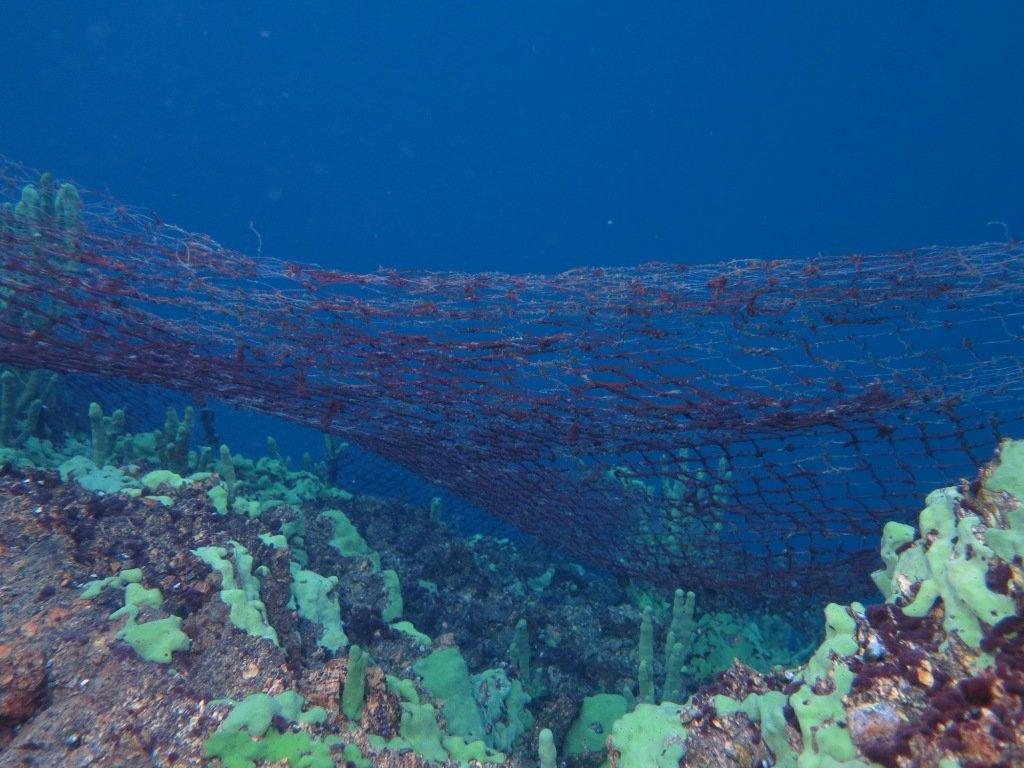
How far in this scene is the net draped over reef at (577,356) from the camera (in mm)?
3053

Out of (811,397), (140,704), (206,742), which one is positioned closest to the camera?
(206,742)

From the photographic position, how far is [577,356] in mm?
3297

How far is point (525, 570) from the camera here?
19.7 ft

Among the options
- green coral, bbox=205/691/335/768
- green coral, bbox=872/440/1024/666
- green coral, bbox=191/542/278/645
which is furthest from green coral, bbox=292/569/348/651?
green coral, bbox=872/440/1024/666

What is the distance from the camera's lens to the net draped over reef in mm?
3053

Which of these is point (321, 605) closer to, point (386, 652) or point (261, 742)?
point (386, 652)

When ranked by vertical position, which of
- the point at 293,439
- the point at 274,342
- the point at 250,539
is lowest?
the point at 250,539

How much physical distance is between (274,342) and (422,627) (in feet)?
7.70

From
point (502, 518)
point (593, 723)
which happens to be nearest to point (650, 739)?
point (593, 723)

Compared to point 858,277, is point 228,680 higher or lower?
lower

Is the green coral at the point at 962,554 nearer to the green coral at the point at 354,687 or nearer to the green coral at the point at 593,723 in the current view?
the green coral at the point at 354,687

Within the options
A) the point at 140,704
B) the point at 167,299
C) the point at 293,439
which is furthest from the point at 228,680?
the point at 293,439

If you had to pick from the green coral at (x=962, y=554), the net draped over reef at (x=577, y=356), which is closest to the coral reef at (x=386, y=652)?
the green coral at (x=962, y=554)

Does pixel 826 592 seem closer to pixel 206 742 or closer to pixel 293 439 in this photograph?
pixel 206 742
